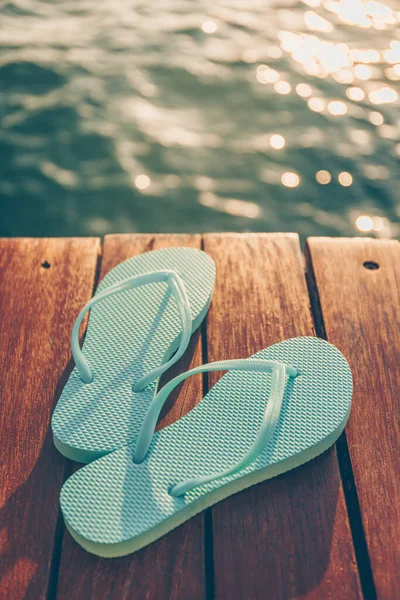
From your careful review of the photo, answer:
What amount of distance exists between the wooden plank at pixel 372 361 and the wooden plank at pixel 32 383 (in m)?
0.48

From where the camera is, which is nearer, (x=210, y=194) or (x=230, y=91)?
(x=210, y=194)

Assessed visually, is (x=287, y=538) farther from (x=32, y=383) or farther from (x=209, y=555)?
(x=32, y=383)

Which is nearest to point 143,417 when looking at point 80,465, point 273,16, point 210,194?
point 80,465

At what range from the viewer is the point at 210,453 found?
0.93 meters

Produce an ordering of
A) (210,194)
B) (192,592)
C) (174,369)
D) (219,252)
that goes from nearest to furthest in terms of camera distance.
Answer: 1. (192,592)
2. (174,369)
3. (219,252)
4. (210,194)

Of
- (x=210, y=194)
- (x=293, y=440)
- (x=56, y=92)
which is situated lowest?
(x=210, y=194)

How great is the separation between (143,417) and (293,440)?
25cm

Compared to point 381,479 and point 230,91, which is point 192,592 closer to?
point 381,479

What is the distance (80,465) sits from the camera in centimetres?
94

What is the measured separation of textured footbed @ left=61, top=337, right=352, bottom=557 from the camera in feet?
2.77

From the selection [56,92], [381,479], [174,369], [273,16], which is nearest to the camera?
[381,479]

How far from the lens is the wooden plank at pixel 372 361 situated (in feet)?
2.86

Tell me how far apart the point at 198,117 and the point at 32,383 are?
173 centimetres

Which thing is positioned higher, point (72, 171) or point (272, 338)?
point (272, 338)
